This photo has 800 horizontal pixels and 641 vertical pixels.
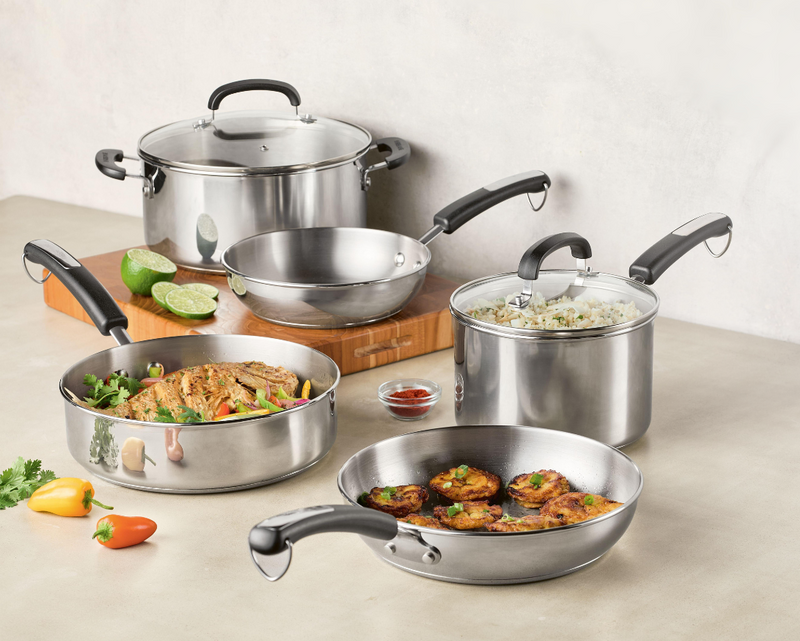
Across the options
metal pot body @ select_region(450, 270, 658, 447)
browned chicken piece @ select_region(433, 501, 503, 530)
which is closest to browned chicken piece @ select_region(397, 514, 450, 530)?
browned chicken piece @ select_region(433, 501, 503, 530)

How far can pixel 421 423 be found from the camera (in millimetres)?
1412

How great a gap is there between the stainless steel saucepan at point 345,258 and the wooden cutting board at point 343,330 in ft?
0.08

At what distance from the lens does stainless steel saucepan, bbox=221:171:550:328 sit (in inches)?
62.4

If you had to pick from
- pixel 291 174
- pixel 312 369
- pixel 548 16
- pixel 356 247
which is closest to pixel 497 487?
pixel 312 369

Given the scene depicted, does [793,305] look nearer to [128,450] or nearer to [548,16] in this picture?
[548,16]

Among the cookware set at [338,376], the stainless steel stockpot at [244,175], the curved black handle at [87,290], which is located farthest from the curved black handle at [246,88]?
the curved black handle at [87,290]

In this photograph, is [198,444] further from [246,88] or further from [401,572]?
[246,88]

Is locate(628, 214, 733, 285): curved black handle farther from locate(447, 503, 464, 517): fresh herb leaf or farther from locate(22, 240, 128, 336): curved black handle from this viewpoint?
locate(22, 240, 128, 336): curved black handle

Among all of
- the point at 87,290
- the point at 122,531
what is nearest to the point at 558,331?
the point at 122,531

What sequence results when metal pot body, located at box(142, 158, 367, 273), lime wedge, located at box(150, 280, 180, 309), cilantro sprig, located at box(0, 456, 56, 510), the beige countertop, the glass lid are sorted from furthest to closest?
the glass lid, metal pot body, located at box(142, 158, 367, 273), lime wedge, located at box(150, 280, 180, 309), cilantro sprig, located at box(0, 456, 56, 510), the beige countertop

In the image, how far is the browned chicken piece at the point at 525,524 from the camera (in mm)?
985

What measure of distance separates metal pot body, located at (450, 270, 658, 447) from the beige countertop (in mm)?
92

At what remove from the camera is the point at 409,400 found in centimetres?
140

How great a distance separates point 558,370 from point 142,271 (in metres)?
0.83
